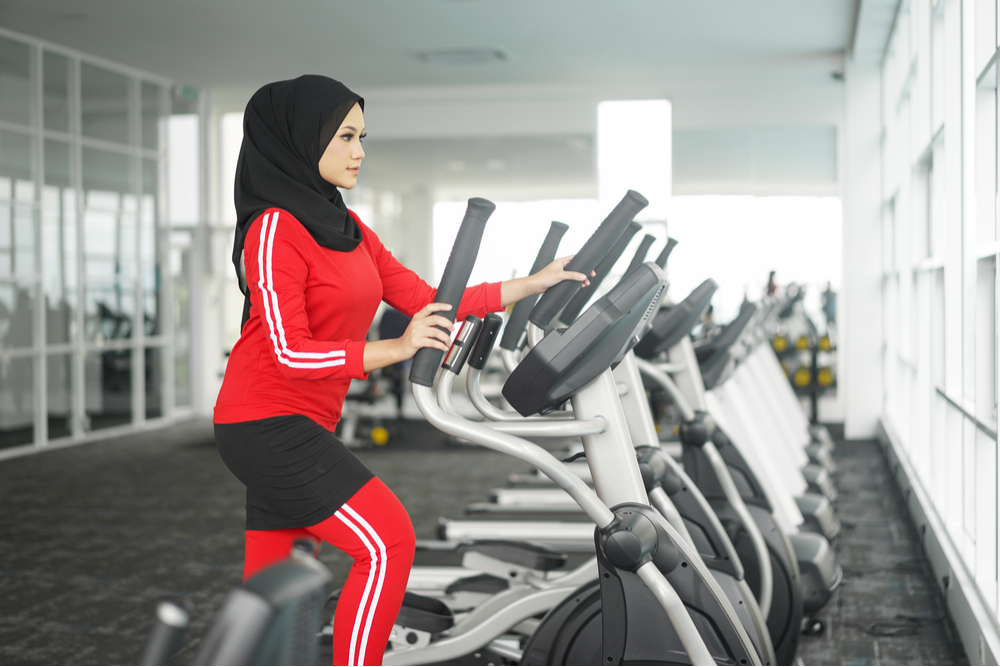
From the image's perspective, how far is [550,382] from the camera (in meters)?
1.55

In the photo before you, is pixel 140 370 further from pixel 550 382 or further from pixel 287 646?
pixel 287 646

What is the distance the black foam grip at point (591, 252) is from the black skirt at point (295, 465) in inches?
18.1

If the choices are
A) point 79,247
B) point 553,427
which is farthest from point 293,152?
point 79,247

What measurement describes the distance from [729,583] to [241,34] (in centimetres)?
604

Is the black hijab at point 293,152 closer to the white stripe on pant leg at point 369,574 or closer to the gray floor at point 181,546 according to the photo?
the white stripe on pant leg at point 369,574

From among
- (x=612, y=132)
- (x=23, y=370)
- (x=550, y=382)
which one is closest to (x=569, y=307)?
(x=550, y=382)

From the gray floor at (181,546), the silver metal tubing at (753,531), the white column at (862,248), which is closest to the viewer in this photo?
the silver metal tubing at (753,531)

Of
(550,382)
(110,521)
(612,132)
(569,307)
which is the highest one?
(612,132)

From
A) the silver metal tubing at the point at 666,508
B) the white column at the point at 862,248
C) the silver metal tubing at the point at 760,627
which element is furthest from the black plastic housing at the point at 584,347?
the white column at the point at 862,248

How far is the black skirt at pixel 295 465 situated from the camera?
160 centimetres

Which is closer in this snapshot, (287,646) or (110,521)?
(287,646)

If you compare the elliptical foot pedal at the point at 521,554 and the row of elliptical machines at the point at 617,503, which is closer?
the row of elliptical machines at the point at 617,503

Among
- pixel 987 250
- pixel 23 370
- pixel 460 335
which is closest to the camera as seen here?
pixel 460 335

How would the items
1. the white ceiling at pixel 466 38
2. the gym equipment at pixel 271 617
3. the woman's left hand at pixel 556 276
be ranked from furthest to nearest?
the white ceiling at pixel 466 38, the woman's left hand at pixel 556 276, the gym equipment at pixel 271 617
